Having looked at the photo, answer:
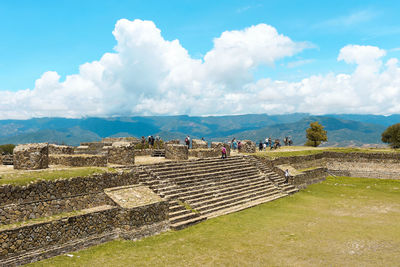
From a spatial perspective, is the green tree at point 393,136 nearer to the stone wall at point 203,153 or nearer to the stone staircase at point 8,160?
the stone wall at point 203,153

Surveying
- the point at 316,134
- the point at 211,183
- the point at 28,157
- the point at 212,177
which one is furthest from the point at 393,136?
the point at 28,157

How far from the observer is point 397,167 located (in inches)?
1452

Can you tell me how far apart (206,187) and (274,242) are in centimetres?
856

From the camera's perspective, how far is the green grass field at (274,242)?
41.5 feet

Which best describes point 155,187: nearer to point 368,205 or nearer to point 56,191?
point 56,191

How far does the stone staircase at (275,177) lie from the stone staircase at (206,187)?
215 mm

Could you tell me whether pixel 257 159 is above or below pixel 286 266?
above

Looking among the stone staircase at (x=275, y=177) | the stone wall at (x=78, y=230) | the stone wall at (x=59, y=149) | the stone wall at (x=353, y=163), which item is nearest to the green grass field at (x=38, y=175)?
the stone wall at (x=78, y=230)

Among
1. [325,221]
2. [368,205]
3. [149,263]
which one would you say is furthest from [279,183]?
[149,263]

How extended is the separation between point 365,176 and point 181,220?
3047 centimetres

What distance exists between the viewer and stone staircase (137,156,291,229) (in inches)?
748

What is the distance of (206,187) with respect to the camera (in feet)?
74.3

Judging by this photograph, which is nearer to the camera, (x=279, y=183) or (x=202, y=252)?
(x=202, y=252)

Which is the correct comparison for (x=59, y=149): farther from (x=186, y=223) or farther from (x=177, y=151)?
(x=186, y=223)
